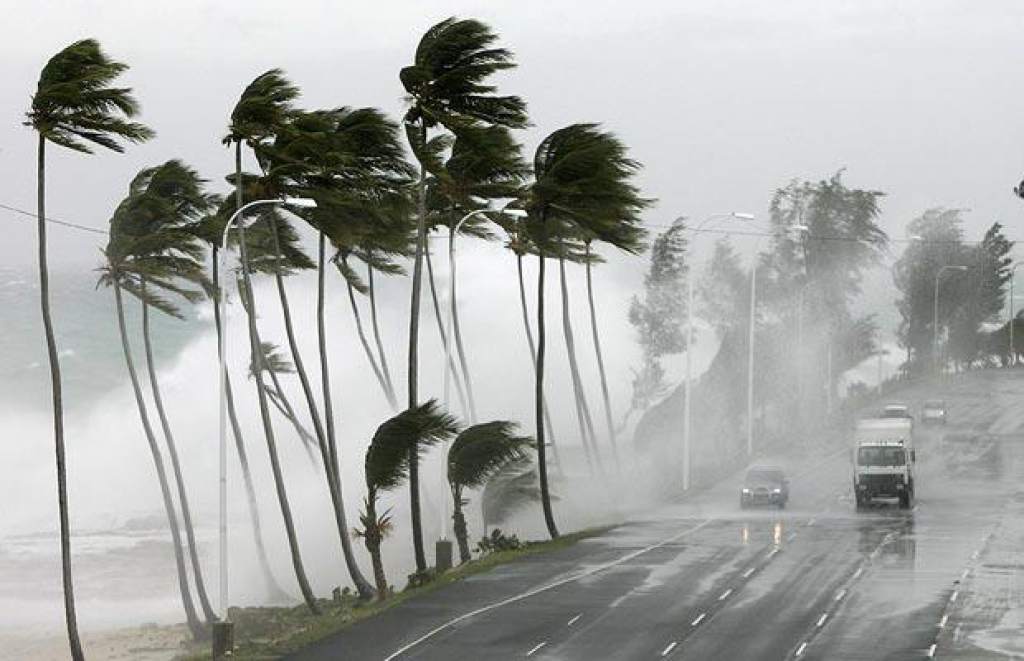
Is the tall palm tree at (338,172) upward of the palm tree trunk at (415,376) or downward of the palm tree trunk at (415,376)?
upward

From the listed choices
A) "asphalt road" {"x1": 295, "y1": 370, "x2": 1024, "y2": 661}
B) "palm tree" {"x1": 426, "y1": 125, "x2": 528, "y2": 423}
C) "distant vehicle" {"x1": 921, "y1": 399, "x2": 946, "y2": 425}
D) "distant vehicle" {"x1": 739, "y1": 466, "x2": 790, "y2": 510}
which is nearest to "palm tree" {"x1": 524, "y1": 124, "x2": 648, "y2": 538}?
"palm tree" {"x1": 426, "y1": 125, "x2": 528, "y2": 423}

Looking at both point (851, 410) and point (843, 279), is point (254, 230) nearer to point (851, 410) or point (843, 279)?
point (851, 410)

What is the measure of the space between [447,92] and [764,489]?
2671cm

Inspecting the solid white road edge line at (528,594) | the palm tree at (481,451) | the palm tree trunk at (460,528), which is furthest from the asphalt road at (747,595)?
the palm tree at (481,451)

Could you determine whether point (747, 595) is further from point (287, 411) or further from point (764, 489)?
point (287, 411)

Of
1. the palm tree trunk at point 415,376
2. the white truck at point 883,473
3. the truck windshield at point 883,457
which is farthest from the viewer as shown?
the white truck at point 883,473

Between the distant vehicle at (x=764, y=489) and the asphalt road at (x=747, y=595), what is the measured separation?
98cm

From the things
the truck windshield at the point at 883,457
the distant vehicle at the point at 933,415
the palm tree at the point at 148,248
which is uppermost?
the palm tree at the point at 148,248

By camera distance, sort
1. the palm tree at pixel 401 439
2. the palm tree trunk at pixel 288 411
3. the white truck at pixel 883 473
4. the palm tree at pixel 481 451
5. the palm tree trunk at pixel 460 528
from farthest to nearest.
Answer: the white truck at pixel 883 473 < the palm tree trunk at pixel 288 411 < the palm tree trunk at pixel 460 528 < the palm tree at pixel 481 451 < the palm tree at pixel 401 439

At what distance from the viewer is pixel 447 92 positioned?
54438 mm

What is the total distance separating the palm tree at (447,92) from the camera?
53.2 meters

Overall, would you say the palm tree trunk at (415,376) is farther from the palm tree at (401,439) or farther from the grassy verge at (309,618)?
the palm tree at (401,439)

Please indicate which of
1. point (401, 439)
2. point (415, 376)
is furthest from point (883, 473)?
point (401, 439)

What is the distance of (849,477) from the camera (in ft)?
287
